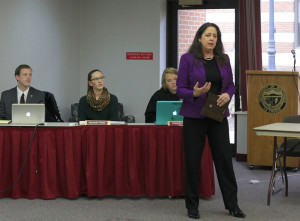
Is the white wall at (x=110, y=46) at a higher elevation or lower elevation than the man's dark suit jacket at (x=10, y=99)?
higher

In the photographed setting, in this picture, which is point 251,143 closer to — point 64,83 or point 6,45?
point 64,83

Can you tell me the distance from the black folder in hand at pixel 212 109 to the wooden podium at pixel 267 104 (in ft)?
9.80

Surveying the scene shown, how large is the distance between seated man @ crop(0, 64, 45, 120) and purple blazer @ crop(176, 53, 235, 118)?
6.86 feet

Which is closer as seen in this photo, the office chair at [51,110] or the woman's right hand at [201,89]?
the woman's right hand at [201,89]

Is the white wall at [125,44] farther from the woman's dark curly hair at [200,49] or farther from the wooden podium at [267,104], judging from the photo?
the woman's dark curly hair at [200,49]

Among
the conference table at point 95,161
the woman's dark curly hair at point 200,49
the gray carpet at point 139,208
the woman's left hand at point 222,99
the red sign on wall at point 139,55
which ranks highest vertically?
the red sign on wall at point 139,55

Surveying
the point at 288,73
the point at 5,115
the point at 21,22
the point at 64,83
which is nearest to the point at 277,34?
the point at 288,73

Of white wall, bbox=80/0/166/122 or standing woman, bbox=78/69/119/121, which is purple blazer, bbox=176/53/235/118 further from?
white wall, bbox=80/0/166/122

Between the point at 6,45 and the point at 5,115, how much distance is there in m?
1.13

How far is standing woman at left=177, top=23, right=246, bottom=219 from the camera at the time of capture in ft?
12.9

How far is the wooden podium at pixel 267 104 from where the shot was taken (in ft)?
21.7

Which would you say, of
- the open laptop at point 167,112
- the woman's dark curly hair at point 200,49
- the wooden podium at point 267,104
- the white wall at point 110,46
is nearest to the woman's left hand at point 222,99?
the woman's dark curly hair at point 200,49

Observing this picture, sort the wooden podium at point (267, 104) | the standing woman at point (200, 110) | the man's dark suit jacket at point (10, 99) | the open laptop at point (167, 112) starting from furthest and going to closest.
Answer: the wooden podium at point (267, 104), the man's dark suit jacket at point (10, 99), the open laptop at point (167, 112), the standing woman at point (200, 110)

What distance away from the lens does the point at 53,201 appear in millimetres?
4656
